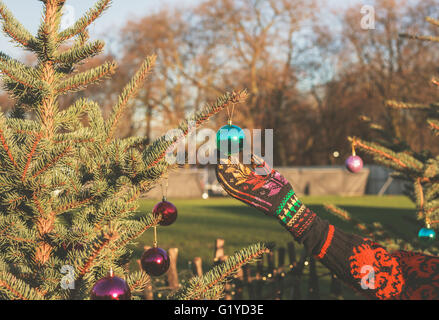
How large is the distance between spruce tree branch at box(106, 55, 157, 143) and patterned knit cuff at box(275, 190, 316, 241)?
764mm

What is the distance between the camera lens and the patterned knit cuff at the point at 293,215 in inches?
69.2

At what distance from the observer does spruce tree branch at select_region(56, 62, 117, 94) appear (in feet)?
6.17

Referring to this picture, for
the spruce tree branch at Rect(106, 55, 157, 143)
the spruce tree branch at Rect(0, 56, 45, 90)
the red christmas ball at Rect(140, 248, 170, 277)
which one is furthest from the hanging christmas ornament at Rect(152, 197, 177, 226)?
the spruce tree branch at Rect(0, 56, 45, 90)

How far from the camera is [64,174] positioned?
1.80m

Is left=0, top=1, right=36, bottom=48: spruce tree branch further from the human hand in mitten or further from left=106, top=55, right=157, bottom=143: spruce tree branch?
the human hand in mitten

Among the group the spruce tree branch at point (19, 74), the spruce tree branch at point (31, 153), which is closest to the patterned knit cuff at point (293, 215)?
the spruce tree branch at point (31, 153)

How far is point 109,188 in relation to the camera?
5.74 feet

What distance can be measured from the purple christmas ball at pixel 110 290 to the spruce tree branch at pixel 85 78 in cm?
88

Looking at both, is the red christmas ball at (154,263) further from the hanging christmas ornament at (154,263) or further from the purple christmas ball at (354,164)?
the purple christmas ball at (354,164)

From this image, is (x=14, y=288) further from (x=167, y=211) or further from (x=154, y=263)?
(x=167, y=211)

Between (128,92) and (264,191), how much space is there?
72cm

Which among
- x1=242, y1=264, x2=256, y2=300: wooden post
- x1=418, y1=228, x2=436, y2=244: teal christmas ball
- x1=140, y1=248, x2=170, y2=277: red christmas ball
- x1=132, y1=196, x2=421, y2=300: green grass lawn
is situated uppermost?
x1=140, y1=248, x2=170, y2=277: red christmas ball
